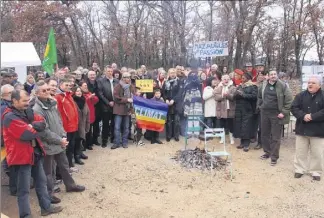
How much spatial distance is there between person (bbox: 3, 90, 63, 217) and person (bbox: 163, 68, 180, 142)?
4.84m

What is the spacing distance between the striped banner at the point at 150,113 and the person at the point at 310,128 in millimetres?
3397

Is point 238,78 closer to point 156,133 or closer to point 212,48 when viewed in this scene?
point 212,48

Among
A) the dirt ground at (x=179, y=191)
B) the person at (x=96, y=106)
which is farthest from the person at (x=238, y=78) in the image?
the person at (x=96, y=106)

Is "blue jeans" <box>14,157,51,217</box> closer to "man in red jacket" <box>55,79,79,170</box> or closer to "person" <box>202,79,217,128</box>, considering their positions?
"man in red jacket" <box>55,79,79,170</box>

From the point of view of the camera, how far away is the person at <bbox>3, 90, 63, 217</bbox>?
14.4 ft

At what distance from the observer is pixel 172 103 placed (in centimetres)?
912

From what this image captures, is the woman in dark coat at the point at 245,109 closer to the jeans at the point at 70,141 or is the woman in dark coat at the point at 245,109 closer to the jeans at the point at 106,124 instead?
the jeans at the point at 106,124

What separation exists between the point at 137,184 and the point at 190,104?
334 centimetres

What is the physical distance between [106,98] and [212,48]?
3644mm

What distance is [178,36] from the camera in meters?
23.3

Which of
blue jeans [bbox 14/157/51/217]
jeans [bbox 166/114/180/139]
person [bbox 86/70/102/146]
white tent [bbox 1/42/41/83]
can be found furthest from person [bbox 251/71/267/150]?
white tent [bbox 1/42/41/83]

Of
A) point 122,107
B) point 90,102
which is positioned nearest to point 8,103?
point 90,102

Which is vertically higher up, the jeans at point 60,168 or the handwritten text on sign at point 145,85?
the handwritten text on sign at point 145,85

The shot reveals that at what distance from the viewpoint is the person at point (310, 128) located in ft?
21.4
